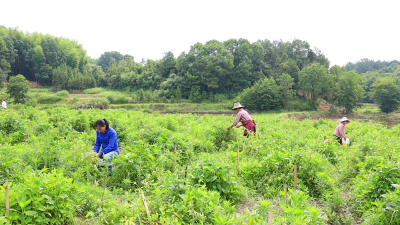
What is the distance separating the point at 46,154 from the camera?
18.0 feet

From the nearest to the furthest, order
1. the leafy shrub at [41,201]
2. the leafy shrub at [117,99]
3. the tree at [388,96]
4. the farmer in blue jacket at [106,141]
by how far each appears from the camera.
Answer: the leafy shrub at [41,201] → the farmer in blue jacket at [106,141] → the leafy shrub at [117,99] → the tree at [388,96]

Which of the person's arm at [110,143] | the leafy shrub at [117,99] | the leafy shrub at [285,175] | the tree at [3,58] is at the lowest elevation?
the leafy shrub at [285,175]

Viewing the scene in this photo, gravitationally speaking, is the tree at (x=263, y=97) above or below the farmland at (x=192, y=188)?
above

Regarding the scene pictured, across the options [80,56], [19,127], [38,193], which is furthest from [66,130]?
[80,56]

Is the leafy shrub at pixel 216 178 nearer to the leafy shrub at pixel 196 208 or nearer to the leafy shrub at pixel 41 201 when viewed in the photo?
the leafy shrub at pixel 196 208

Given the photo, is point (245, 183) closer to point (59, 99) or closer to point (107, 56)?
point (59, 99)

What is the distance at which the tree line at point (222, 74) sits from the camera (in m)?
40.4

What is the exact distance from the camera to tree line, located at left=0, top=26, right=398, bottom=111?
40438 mm

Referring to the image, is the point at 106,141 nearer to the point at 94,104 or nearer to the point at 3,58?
the point at 94,104

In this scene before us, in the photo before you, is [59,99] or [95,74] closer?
[59,99]

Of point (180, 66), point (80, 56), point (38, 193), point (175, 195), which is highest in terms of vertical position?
point (80, 56)

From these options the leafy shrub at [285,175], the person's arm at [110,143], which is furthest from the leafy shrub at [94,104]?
the leafy shrub at [285,175]

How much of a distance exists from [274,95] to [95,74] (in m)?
45.2

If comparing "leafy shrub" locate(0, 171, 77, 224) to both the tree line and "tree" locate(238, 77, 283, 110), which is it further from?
the tree line
